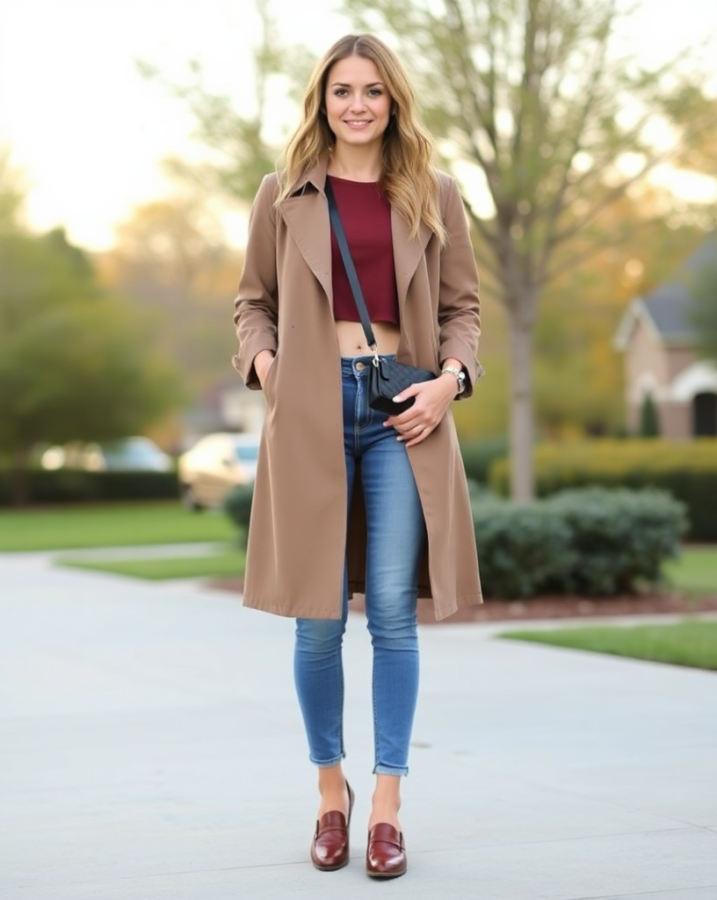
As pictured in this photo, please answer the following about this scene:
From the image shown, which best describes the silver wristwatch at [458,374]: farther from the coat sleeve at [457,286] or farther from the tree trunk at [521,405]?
the tree trunk at [521,405]

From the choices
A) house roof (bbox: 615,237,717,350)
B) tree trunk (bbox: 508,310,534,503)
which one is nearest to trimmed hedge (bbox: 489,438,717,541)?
tree trunk (bbox: 508,310,534,503)

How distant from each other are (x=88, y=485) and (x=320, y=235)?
34.5m

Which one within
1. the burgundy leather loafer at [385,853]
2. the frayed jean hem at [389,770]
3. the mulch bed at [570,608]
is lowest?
the burgundy leather loafer at [385,853]

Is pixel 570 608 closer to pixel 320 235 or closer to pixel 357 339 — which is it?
pixel 357 339

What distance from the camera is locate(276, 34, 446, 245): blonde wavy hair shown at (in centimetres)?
436

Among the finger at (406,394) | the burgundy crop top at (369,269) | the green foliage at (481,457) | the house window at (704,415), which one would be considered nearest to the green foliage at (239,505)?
the burgundy crop top at (369,269)

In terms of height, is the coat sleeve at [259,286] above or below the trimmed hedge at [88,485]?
below

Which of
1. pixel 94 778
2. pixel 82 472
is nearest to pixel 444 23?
pixel 94 778

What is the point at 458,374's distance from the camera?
174 inches

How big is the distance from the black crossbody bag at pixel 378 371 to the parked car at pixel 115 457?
3420 cm

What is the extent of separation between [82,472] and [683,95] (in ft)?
89.5

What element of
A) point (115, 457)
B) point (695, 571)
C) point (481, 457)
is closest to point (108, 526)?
point (481, 457)

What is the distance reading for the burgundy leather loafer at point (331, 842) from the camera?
4215 mm

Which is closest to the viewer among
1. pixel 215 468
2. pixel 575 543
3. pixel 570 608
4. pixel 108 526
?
pixel 570 608
